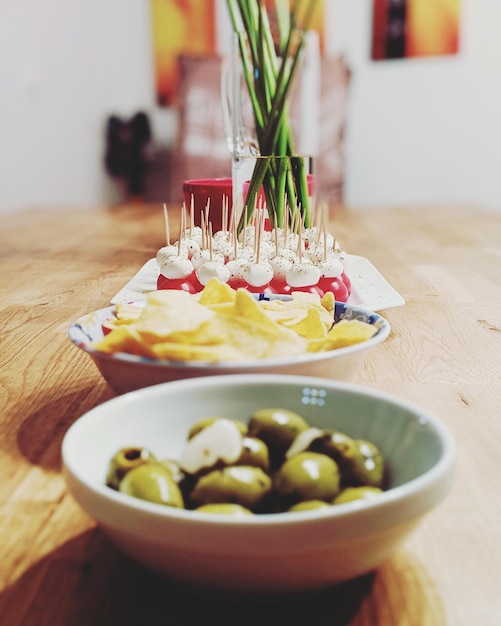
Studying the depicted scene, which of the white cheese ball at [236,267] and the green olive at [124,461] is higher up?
the green olive at [124,461]

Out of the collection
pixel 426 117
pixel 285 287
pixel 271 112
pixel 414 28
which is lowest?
pixel 426 117

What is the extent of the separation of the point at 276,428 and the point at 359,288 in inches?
26.2

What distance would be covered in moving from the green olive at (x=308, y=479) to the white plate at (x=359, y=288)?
0.54 metres

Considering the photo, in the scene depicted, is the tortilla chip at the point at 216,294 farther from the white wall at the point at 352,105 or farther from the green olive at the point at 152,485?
the white wall at the point at 352,105

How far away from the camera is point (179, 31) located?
3809mm

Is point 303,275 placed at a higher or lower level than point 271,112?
lower

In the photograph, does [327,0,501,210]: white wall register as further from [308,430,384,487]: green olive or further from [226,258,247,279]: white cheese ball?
[308,430,384,487]: green olive

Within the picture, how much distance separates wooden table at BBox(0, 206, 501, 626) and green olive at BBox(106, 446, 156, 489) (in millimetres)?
53

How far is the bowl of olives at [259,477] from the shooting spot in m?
0.33

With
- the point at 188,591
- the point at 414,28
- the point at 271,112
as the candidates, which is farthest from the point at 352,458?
the point at 414,28

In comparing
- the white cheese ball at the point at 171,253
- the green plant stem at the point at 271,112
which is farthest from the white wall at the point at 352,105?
the white cheese ball at the point at 171,253

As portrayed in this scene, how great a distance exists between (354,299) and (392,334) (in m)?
0.12

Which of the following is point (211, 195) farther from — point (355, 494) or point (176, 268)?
point (355, 494)

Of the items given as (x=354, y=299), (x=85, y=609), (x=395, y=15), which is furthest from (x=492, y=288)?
(x=395, y=15)
